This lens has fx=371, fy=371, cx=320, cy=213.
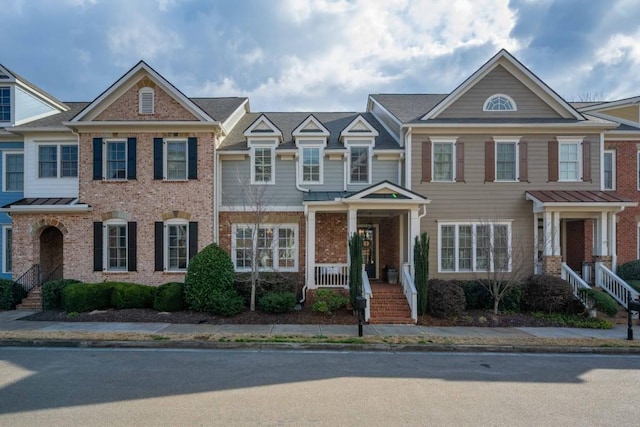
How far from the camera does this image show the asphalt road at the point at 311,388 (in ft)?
18.5

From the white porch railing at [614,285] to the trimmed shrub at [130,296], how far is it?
56.8 feet

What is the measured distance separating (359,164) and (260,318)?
25.7ft

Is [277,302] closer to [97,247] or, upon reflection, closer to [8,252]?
[97,247]

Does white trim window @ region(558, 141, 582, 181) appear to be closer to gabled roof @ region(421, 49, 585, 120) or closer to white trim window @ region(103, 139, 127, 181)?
gabled roof @ region(421, 49, 585, 120)

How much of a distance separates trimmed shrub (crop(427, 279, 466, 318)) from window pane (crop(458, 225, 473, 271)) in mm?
2291

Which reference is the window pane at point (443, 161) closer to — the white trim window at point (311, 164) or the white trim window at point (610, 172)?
the white trim window at point (311, 164)

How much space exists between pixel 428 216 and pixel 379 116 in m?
7.11

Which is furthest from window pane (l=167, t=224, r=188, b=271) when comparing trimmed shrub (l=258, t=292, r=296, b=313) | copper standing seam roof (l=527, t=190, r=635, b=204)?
copper standing seam roof (l=527, t=190, r=635, b=204)

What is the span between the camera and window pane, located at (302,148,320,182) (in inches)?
640

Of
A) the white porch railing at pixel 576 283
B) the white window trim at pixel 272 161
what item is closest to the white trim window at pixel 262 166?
the white window trim at pixel 272 161

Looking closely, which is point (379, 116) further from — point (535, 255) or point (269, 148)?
point (535, 255)

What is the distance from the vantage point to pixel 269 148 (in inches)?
639

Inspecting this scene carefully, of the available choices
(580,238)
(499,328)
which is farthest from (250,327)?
(580,238)

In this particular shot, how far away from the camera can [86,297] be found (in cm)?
1318
